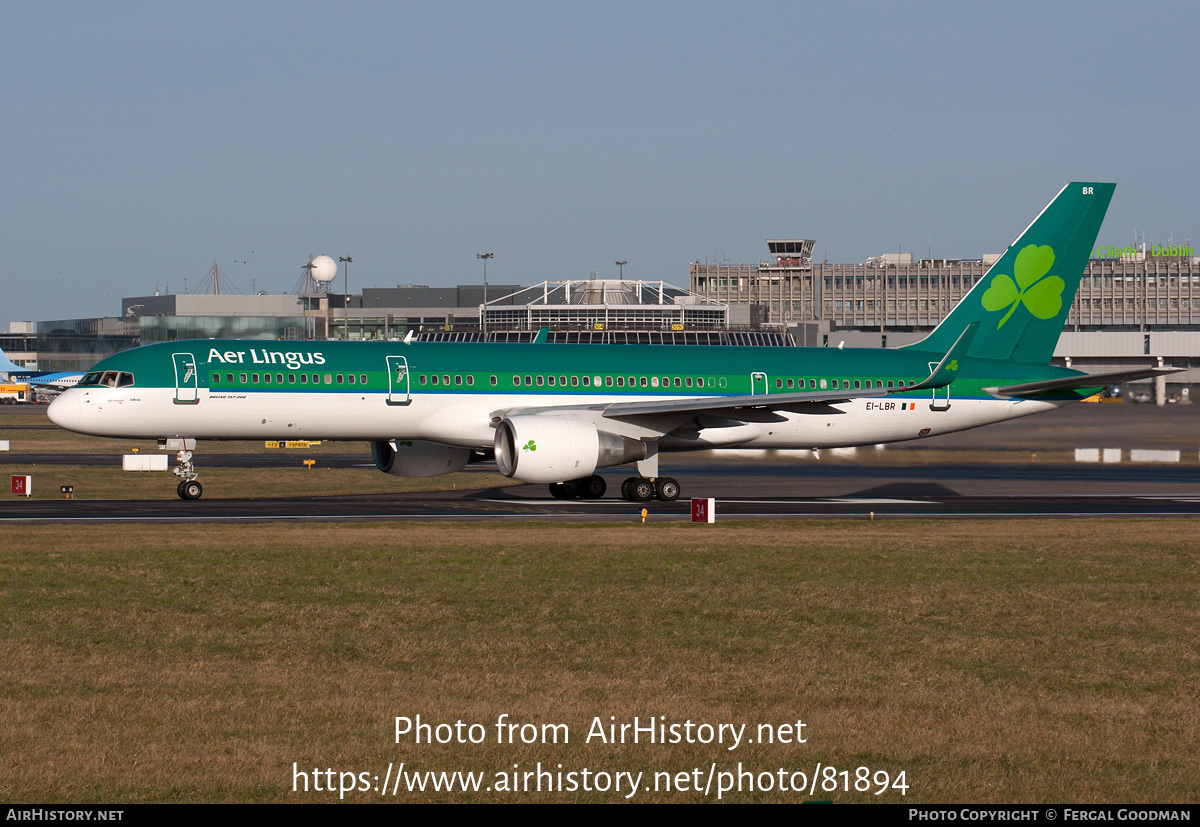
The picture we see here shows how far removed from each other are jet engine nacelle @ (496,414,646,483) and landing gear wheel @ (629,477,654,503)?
2023mm

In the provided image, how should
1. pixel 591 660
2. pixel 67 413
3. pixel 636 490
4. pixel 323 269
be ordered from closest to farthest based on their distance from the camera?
pixel 591 660 → pixel 67 413 → pixel 636 490 → pixel 323 269

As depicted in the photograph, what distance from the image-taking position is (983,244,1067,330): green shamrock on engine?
45.0 meters

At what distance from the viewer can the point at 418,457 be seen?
40.5 metres

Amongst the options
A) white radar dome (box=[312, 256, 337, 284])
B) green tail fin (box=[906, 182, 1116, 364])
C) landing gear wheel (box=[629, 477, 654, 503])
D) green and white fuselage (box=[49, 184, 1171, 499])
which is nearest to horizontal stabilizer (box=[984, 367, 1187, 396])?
green and white fuselage (box=[49, 184, 1171, 499])

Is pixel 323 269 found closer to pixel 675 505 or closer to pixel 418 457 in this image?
pixel 418 457

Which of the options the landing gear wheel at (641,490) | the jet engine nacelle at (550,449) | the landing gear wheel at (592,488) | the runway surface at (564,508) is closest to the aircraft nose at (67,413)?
the runway surface at (564,508)

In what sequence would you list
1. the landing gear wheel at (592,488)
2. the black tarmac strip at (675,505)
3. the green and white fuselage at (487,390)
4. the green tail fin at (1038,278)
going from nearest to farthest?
the black tarmac strip at (675,505)
the green and white fuselage at (487,390)
the landing gear wheel at (592,488)
the green tail fin at (1038,278)

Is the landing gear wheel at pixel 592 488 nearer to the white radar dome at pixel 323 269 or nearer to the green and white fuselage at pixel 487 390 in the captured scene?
the green and white fuselage at pixel 487 390

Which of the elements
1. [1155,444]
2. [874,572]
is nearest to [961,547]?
[874,572]

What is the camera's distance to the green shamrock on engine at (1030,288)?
148 feet

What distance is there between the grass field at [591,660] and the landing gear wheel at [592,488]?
1432 centimetres

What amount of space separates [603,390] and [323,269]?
492ft

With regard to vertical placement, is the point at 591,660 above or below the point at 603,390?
below

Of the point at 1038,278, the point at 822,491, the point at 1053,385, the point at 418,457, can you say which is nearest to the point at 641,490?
the point at 418,457
